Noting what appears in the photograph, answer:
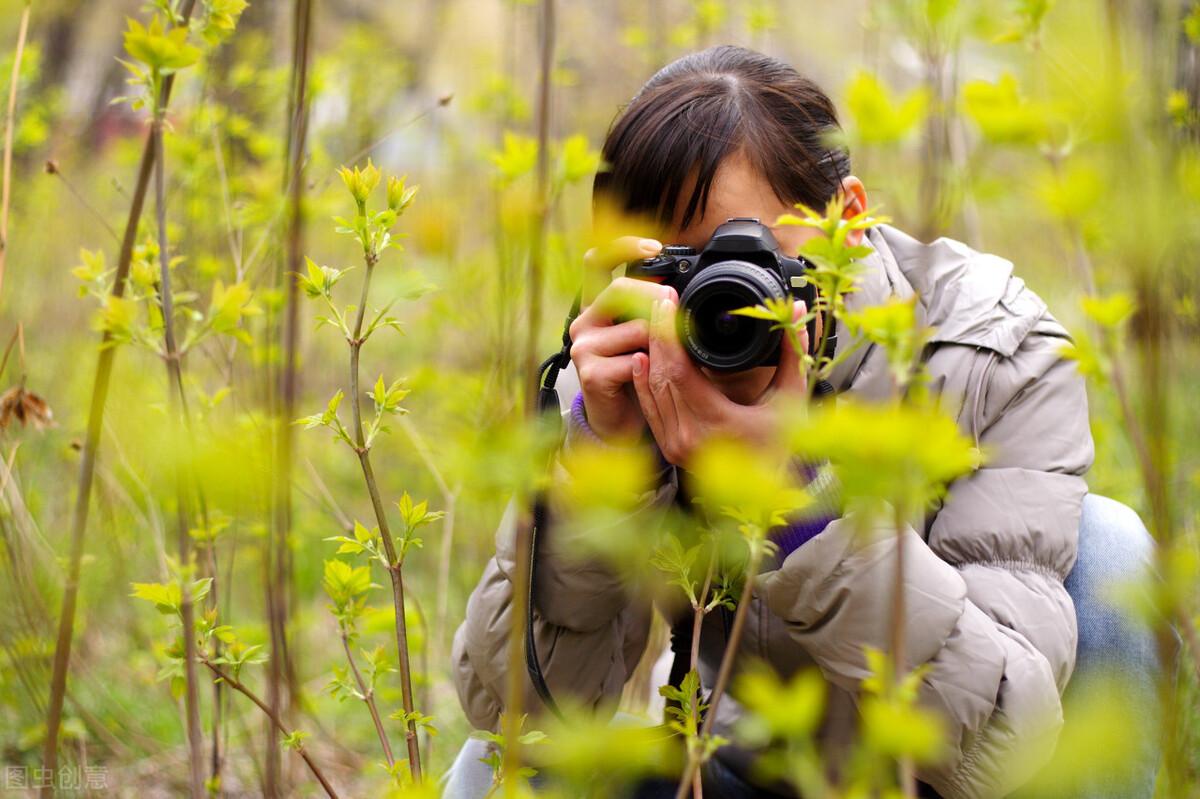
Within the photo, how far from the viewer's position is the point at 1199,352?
1535 mm

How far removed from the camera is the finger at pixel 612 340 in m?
0.86

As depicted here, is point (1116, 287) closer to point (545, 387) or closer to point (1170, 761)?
point (545, 387)

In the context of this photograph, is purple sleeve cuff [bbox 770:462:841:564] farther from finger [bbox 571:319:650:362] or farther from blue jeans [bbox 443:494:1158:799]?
blue jeans [bbox 443:494:1158:799]

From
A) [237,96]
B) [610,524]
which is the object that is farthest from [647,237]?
[237,96]

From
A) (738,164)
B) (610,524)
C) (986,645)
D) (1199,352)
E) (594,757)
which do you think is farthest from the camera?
(1199,352)

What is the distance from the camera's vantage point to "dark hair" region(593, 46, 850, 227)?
0.93 meters

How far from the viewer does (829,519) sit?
802 millimetres

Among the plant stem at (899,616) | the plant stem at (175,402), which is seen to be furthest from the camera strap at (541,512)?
the plant stem at (899,616)

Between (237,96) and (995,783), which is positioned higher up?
(237,96)

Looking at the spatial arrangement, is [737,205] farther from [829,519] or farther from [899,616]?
[899,616]

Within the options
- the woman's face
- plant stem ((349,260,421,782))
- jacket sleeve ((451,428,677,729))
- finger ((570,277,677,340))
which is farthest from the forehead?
plant stem ((349,260,421,782))

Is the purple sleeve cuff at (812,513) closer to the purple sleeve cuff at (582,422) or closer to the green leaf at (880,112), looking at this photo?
the purple sleeve cuff at (582,422)

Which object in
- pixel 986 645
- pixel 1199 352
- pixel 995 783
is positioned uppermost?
pixel 1199 352

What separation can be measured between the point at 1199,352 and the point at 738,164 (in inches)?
38.7
